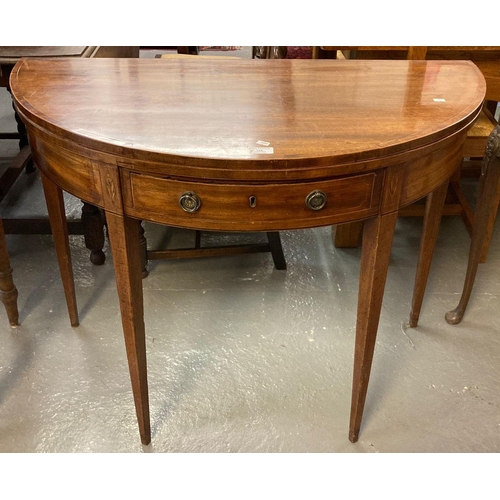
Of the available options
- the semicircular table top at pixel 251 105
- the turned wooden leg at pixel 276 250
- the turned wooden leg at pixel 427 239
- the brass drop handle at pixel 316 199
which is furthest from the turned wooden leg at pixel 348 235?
the brass drop handle at pixel 316 199

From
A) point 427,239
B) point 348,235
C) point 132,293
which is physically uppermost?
point 132,293

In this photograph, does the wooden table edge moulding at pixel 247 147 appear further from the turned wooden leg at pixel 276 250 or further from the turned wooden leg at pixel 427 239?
the turned wooden leg at pixel 276 250

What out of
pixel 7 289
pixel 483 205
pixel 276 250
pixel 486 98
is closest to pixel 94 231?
pixel 7 289

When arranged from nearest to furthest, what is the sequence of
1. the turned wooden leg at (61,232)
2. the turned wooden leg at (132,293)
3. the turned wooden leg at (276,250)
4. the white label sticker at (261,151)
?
1. the white label sticker at (261,151)
2. the turned wooden leg at (132,293)
3. the turned wooden leg at (61,232)
4. the turned wooden leg at (276,250)

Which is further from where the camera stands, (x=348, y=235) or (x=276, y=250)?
(x=348, y=235)

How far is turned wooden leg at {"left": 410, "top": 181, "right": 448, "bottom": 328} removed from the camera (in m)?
1.64

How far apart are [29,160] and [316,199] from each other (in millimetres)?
2004

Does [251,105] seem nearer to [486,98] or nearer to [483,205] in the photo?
[483,205]

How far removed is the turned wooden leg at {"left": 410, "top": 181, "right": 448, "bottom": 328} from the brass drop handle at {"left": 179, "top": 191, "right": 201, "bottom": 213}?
75 centimetres

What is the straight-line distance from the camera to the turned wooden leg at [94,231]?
6.64 ft

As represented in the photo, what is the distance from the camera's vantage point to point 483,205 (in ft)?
5.74

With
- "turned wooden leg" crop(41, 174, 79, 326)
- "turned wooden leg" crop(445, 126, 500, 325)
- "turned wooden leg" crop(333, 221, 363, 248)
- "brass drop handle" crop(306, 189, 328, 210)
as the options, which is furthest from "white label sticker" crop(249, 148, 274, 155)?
"turned wooden leg" crop(333, 221, 363, 248)

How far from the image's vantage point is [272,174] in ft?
3.50

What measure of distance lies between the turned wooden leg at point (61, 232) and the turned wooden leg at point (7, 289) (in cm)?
16
